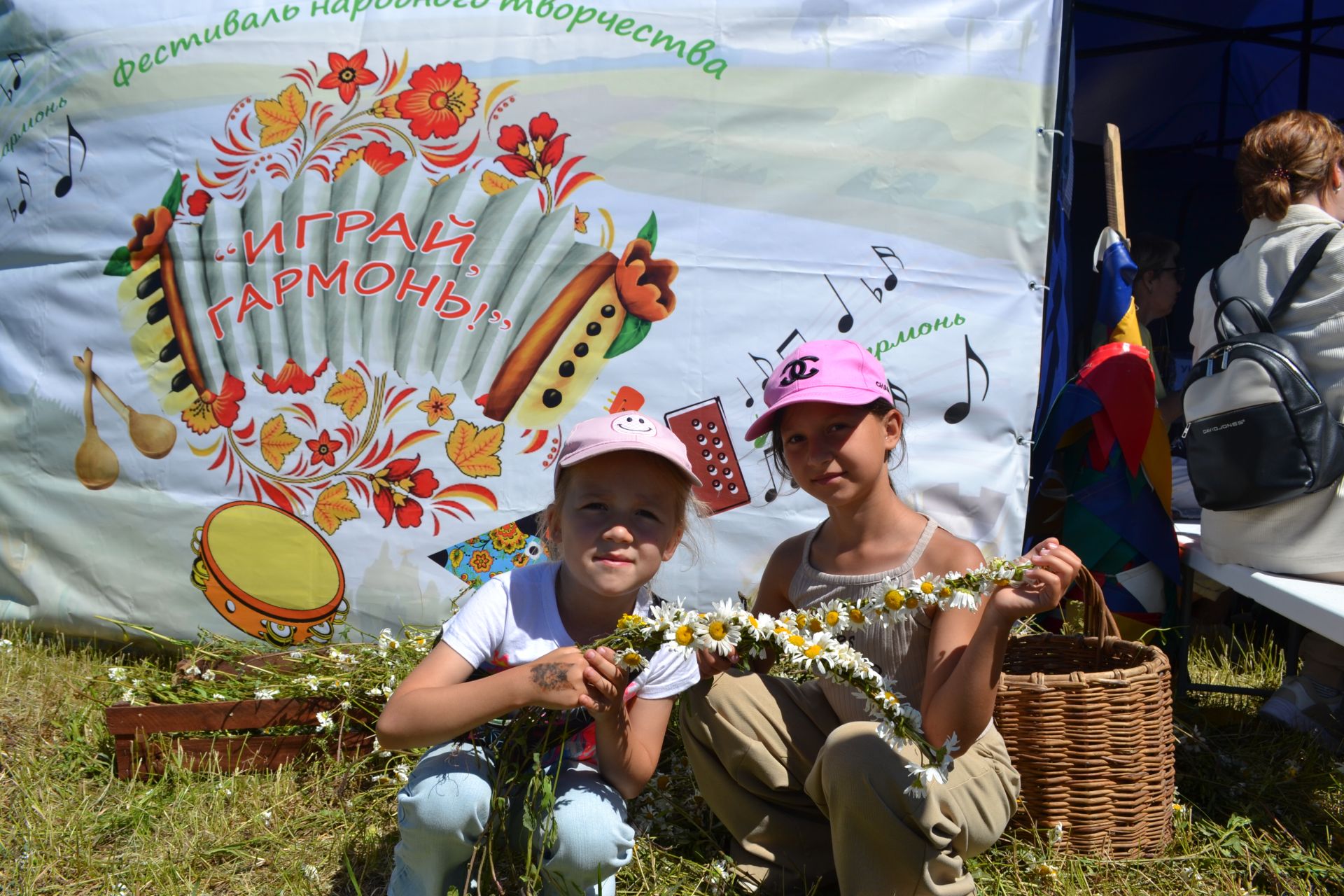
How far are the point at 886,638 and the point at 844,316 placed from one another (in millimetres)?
1405

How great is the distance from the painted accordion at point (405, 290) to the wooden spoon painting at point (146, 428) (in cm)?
10

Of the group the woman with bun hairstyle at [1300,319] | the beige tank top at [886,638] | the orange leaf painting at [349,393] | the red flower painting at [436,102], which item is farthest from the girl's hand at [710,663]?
the red flower painting at [436,102]

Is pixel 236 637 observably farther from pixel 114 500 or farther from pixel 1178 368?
pixel 1178 368

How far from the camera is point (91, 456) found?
344 centimetres

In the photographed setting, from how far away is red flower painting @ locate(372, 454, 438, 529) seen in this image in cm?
322

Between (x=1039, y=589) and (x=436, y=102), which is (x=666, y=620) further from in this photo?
(x=436, y=102)

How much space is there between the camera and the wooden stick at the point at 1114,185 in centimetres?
323

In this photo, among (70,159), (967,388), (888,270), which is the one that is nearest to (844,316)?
(888,270)

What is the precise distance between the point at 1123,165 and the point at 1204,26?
2.41 ft

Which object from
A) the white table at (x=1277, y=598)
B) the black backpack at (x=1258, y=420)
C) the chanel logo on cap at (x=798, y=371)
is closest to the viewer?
the chanel logo on cap at (x=798, y=371)

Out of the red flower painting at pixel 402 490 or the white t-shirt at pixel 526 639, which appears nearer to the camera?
the white t-shirt at pixel 526 639

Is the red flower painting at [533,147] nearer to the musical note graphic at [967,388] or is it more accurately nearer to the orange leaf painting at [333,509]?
the orange leaf painting at [333,509]

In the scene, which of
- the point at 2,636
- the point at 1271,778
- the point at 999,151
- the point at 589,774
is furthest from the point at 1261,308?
the point at 2,636

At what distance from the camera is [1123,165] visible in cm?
530
